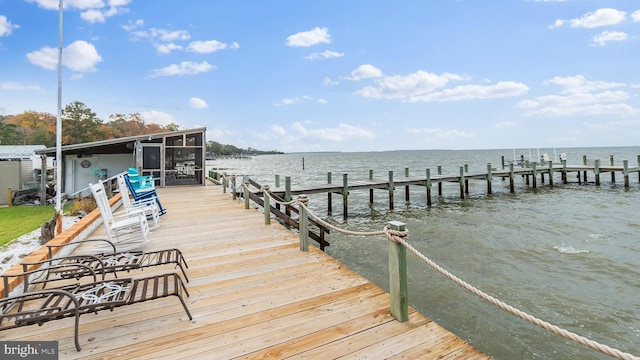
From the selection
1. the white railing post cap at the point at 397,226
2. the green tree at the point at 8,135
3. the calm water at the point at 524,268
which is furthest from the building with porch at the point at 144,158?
the green tree at the point at 8,135

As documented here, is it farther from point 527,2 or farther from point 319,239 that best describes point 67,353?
point 527,2

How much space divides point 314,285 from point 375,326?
0.94 m

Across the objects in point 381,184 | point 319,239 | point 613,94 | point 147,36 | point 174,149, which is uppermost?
point 147,36

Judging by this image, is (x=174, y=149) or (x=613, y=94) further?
(x=613, y=94)

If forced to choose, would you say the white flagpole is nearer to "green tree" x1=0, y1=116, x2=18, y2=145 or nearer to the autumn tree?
"green tree" x1=0, y1=116, x2=18, y2=145

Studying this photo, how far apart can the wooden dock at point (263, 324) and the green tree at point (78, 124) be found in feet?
145

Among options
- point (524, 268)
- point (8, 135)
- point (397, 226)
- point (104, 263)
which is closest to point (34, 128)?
point (8, 135)

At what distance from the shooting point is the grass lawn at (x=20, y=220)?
907 centimetres

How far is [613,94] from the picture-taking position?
29.3 metres

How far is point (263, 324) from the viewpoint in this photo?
2.39m

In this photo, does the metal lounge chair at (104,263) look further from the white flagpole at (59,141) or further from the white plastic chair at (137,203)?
the white flagpole at (59,141)

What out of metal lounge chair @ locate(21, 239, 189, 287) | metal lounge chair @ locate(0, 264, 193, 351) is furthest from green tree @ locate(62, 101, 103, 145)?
metal lounge chair @ locate(0, 264, 193, 351)

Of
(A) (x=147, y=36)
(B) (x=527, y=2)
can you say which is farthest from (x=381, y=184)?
(A) (x=147, y=36)

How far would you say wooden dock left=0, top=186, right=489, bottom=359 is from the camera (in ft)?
6.72
